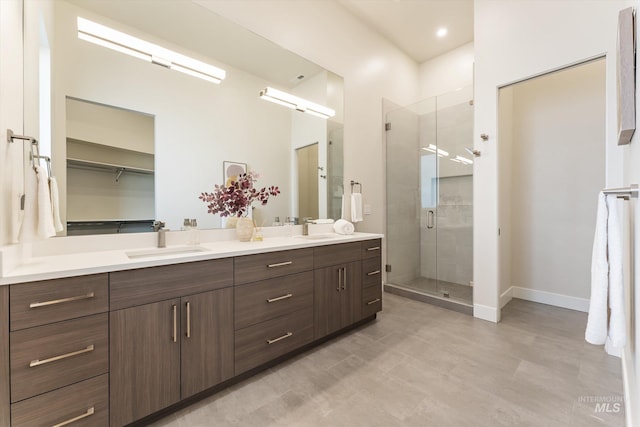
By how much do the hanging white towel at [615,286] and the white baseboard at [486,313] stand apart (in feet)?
6.75

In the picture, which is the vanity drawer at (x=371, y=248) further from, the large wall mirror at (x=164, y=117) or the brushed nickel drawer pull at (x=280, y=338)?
the brushed nickel drawer pull at (x=280, y=338)

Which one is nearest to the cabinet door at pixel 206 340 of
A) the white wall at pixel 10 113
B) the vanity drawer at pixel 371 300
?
the white wall at pixel 10 113

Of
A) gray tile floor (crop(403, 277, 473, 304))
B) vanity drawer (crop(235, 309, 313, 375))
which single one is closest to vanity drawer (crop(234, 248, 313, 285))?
vanity drawer (crop(235, 309, 313, 375))

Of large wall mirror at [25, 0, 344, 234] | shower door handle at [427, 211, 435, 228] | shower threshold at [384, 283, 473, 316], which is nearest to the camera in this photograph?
large wall mirror at [25, 0, 344, 234]

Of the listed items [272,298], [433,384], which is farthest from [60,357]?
[433,384]

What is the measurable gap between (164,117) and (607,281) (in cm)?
258

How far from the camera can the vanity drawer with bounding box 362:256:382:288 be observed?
2.58 meters

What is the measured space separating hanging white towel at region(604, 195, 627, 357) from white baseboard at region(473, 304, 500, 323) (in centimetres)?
206

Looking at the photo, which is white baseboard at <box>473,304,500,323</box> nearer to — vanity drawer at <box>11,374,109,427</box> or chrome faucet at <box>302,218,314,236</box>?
chrome faucet at <box>302,218,314,236</box>

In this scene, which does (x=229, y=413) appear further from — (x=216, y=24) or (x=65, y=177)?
(x=216, y=24)

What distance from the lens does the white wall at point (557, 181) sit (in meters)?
2.92

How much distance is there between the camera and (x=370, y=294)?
8.66 feet

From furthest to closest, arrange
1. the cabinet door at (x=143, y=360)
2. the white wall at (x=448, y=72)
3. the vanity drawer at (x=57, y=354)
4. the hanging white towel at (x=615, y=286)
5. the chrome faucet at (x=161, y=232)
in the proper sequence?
the white wall at (x=448, y=72) → the chrome faucet at (x=161, y=232) → the cabinet door at (x=143, y=360) → the vanity drawer at (x=57, y=354) → the hanging white towel at (x=615, y=286)

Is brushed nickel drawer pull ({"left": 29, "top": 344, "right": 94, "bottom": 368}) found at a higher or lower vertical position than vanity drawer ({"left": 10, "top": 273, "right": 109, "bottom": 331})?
lower
